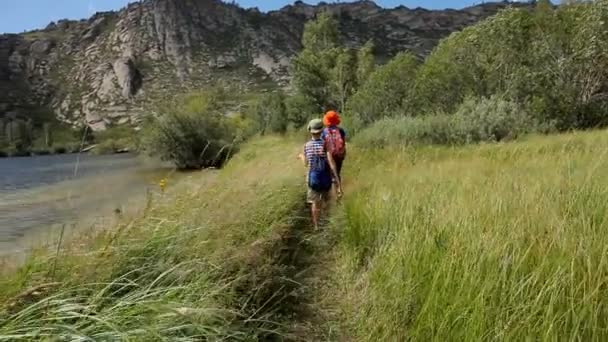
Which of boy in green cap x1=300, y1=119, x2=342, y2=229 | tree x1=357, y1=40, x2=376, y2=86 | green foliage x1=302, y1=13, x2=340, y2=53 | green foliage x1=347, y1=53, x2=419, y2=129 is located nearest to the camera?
boy in green cap x1=300, y1=119, x2=342, y2=229

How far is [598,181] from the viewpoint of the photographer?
3795mm

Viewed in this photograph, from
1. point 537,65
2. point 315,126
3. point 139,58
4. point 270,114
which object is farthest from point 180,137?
point 139,58

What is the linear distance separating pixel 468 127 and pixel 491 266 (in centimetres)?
1807

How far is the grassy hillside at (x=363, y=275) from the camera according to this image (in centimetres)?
237

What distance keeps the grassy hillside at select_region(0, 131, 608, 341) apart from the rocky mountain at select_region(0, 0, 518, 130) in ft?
457

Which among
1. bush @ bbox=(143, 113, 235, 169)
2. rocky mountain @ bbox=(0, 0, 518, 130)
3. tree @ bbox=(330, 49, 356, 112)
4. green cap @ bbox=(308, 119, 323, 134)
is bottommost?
bush @ bbox=(143, 113, 235, 169)

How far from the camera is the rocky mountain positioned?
482ft

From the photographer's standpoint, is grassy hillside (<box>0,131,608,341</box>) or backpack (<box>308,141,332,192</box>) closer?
grassy hillside (<box>0,131,608,341</box>)

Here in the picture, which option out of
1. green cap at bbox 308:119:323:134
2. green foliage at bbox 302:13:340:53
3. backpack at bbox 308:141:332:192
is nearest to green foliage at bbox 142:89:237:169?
green foliage at bbox 302:13:340:53

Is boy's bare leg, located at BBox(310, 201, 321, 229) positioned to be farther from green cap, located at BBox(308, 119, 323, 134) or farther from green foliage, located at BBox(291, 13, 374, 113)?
green foliage, located at BBox(291, 13, 374, 113)

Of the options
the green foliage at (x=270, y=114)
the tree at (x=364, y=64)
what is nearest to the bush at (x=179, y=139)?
the green foliage at (x=270, y=114)

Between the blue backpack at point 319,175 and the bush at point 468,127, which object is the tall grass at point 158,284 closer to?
the blue backpack at point 319,175

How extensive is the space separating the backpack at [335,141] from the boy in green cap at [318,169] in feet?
0.96

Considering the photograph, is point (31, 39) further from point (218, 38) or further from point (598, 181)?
point (598, 181)
